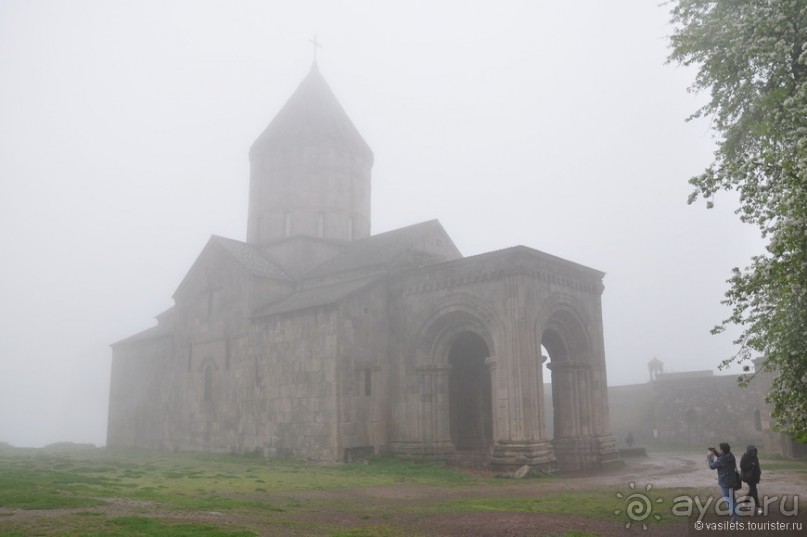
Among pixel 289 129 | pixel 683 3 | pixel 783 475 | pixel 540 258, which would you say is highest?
pixel 289 129

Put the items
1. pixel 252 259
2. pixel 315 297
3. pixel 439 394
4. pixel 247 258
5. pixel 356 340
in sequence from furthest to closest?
pixel 252 259, pixel 247 258, pixel 315 297, pixel 439 394, pixel 356 340

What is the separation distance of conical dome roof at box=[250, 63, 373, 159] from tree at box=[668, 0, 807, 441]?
68.0ft

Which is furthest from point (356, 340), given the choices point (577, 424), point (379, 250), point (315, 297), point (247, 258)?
point (577, 424)

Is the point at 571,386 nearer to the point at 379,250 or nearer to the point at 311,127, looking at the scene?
the point at 379,250

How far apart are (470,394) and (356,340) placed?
19.2 ft

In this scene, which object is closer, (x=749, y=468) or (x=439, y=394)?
(x=749, y=468)

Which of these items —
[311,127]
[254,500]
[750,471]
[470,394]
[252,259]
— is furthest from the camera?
[311,127]

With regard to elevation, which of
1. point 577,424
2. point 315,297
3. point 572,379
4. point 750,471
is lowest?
point 750,471

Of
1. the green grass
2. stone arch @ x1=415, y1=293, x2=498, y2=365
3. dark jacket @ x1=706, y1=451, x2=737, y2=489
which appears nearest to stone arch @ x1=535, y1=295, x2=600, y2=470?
stone arch @ x1=415, y1=293, x2=498, y2=365

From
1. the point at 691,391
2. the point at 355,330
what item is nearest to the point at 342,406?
the point at 355,330

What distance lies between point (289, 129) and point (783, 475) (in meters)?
23.3

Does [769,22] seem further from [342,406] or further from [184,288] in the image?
[184,288]

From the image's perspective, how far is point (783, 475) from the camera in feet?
58.7

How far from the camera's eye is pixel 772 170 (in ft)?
27.4
